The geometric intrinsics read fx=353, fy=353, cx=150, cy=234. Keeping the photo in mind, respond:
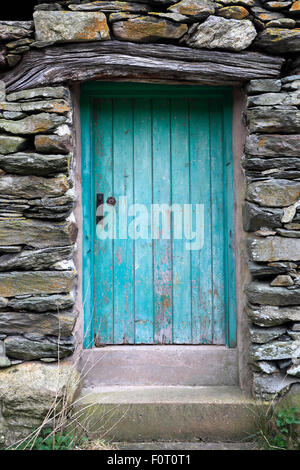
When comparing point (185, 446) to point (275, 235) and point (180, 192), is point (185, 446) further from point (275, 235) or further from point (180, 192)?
point (180, 192)

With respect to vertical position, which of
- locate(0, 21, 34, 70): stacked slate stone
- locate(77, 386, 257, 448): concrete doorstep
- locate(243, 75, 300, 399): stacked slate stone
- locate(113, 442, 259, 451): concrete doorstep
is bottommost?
locate(113, 442, 259, 451): concrete doorstep

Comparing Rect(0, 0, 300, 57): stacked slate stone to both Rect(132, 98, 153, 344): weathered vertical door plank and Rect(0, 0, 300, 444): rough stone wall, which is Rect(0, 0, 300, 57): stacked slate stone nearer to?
Rect(0, 0, 300, 444): rough stone wall

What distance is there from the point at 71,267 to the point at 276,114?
1.65 metres

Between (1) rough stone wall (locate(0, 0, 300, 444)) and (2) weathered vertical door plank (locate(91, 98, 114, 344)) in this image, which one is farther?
(2) weathered vertical door plank (locate(91, 98, 114, 344))

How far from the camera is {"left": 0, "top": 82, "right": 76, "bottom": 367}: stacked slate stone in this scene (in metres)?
2.23

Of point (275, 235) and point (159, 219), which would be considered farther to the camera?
point (159, 219)

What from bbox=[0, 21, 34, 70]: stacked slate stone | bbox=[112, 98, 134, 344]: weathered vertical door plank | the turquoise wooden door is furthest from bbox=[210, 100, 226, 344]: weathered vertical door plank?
bbox=[0, 21, 34, 70]: stacked slate stone

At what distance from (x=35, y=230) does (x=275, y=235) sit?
1541 millimetres

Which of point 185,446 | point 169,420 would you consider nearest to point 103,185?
point 169,420

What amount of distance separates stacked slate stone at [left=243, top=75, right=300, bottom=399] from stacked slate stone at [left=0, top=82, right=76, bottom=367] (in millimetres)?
1189

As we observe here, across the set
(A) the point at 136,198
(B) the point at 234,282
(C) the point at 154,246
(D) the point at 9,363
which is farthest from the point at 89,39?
(D) the point at 9,363

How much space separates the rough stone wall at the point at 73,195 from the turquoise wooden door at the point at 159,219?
39 centimetres

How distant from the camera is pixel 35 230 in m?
2.24

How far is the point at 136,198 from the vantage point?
8.66 ft
